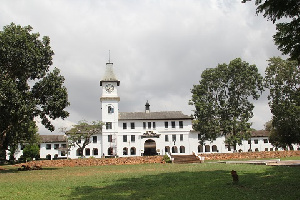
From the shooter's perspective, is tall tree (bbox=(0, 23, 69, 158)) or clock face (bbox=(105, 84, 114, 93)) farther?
clock face (bbox=(105, 84, 114, 93))

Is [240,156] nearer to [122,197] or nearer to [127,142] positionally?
[127,142]

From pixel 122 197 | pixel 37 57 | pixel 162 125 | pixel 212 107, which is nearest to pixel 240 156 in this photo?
pixel 212 107

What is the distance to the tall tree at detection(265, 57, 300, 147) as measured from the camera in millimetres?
38344

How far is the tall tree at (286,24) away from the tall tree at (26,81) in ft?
72.8

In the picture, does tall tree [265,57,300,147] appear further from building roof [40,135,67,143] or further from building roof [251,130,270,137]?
building roof [40,135,67,143]

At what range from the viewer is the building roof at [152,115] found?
198 feet

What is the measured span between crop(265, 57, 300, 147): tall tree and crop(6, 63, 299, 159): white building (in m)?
20.1

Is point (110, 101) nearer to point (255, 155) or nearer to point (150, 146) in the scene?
point (150, 146)

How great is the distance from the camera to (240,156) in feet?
132

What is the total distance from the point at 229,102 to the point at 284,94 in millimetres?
7973

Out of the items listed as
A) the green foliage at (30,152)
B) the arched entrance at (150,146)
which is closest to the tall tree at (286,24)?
the arched entrance at (150,146)

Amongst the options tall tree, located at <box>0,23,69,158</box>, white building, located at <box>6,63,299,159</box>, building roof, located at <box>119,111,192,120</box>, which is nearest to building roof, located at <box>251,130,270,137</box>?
white building, located at <box>6,63,299,159</box>

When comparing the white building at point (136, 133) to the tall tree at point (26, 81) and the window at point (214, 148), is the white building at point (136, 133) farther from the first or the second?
the tall tree at point (26, 81)

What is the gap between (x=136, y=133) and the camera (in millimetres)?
59781
